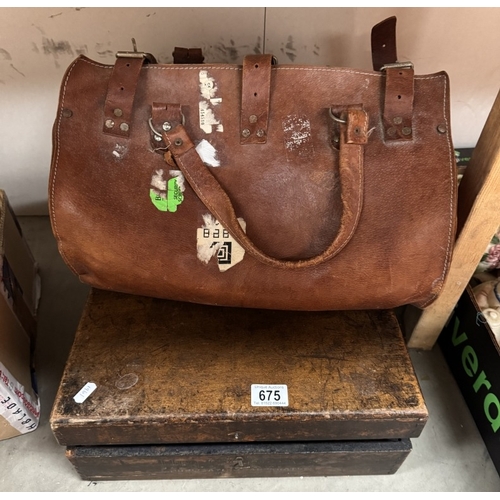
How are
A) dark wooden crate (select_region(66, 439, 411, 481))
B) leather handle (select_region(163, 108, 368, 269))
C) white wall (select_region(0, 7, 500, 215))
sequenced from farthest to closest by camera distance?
white wall (select_region(0, 7, 500, 215)) → dark wooden crate (select_region(66, 439, 411, 481)) → leather handle (select_region(163, 108, 368, 269))

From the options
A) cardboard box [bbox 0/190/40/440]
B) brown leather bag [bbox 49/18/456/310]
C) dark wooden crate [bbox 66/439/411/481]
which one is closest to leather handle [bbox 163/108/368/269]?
brown leather bag [bbox 49/18/456/310]

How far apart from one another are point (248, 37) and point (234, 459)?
0.83 meters

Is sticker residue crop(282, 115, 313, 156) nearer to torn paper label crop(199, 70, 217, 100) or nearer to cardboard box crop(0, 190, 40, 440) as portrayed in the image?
torn paper label crop(199, 70, 217, 100)

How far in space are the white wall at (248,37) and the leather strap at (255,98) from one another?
1.05ft

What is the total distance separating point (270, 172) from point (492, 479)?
741mm

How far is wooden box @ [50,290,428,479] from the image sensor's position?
789mm

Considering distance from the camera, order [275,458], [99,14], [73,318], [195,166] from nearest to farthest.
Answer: [195,166] → [275,458] → [99,14] → [73,318]

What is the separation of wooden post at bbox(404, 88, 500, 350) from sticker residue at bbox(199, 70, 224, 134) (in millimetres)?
445

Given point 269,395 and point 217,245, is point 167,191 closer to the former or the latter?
point 217,245

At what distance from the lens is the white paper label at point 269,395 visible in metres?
0.79

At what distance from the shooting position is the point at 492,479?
957 mm
